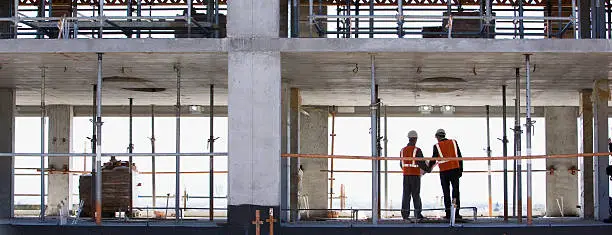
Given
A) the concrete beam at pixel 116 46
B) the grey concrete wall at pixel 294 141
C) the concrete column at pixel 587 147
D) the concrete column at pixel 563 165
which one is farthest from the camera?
the concrete column at pixel 563 165

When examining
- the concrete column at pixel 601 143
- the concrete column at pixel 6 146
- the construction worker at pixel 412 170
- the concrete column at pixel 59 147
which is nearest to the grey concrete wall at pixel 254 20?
the construction worker at pixel 412 170

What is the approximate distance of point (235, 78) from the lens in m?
12.7

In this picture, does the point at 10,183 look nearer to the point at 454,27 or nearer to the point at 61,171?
the point at 61,171

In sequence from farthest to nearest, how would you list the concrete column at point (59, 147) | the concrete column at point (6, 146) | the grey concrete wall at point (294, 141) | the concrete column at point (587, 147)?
1. the concrete column at point (59, 147)
2. the concrete column at point (6, 146)
3. the grey concrete wall at point (294, 141)
4. the concrete column at point (587, 147)

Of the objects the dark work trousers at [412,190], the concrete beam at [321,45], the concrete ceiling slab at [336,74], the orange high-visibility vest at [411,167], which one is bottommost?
the dark work trousers at [412,190]

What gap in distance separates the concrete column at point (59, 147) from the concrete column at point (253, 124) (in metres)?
11.5

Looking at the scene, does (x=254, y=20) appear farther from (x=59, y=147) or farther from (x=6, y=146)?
(x=59, y=147)

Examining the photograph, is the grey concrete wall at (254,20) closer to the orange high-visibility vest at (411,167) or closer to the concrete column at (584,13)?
the orange high-visibility vest at (411,167)

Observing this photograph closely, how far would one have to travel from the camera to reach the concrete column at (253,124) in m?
12.6

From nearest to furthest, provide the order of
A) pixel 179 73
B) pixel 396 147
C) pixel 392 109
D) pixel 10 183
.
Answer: pixel 179 73 < pixel 10 183 < pixel 392 109 < pixel 396 147

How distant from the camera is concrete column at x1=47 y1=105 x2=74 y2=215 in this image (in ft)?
75.8

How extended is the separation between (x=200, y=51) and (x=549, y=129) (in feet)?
39.9

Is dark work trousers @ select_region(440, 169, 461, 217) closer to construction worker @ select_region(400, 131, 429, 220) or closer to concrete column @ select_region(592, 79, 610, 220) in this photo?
construction worker @ select_region(400, 131, 429, 220)

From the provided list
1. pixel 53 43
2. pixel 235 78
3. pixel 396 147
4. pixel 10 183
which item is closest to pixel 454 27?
pixel 235 78
